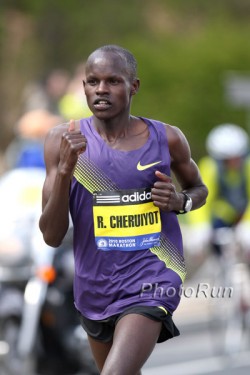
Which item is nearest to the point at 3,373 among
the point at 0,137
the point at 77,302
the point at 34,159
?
the point at 34,159

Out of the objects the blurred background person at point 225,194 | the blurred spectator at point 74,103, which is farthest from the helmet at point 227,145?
the blurred spectator at point 74,103

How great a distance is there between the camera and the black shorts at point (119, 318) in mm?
A: 6113

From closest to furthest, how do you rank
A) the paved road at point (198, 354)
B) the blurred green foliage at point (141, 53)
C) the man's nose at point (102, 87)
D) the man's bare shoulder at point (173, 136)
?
the man's nose at point (102, 87), the man's bare shoulder at point (173, 136), the paved road at point (198, 354), the blurred green foliage at point (141, 53)

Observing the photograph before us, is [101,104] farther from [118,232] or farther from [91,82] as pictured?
[118,232]

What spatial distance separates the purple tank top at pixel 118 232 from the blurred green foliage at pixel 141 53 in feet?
50.6

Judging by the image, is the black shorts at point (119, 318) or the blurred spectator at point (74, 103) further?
the blurred spectator at point (74, 103)

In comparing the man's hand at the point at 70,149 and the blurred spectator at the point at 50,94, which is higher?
the man's hand at the point at 70,149

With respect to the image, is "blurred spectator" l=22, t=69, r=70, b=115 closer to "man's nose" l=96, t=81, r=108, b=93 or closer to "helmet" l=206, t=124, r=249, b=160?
"helmet" l=206, t=124, r=249, b=160

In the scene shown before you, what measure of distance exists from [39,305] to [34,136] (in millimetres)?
2168

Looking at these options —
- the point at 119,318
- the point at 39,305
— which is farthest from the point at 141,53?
the point at 119,318

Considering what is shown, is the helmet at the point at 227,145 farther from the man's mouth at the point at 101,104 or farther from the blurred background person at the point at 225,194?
the man's mouth at the point at 101,104

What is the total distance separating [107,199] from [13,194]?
12.5 feet

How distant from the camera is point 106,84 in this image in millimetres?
6121

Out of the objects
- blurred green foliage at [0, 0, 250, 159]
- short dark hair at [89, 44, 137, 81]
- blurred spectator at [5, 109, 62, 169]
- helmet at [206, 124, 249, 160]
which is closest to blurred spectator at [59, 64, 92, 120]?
blurred spectator at [5, 109, 62, 169]
